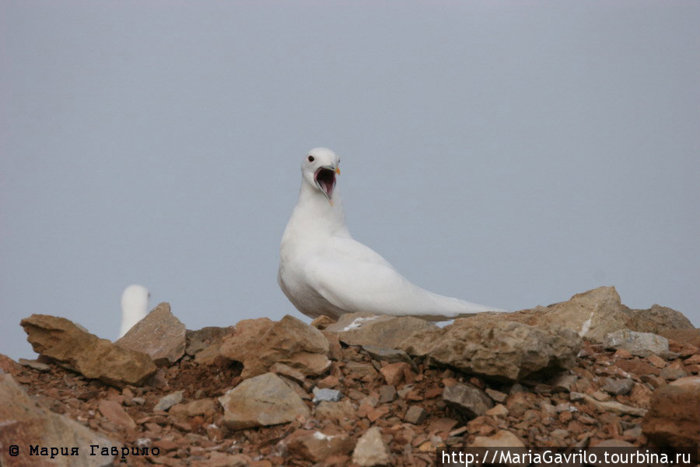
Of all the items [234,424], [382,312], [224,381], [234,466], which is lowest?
[234,466]

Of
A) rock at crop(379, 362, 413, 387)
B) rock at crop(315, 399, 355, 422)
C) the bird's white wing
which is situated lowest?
rock at crop(315, 399, 355, 422)

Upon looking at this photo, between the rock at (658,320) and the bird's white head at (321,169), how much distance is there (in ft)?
13.4

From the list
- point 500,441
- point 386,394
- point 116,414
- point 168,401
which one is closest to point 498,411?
point 500,441

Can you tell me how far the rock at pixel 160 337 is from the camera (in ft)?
27.8

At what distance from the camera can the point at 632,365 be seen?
7688 mm

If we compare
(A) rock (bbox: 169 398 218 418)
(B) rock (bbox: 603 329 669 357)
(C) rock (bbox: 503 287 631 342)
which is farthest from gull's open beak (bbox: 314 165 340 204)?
(B) rock (bbox: 603 329 669 357)

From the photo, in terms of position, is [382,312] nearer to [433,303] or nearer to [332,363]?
[433,303]

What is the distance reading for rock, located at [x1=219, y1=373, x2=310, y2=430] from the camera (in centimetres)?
666

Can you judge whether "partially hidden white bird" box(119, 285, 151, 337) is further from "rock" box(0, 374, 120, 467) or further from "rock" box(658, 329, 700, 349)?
"rock" box(658, 329, 700, 349)

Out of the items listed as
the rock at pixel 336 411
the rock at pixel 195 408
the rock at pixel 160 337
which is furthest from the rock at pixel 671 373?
the rock at pixel 160 337

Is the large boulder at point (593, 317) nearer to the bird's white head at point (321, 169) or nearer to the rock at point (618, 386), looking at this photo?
the rock at point (618, 386)

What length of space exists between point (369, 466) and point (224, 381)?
236 centimetres

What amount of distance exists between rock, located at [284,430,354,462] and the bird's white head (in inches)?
177

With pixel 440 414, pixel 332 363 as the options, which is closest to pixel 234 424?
pixel 332 363
